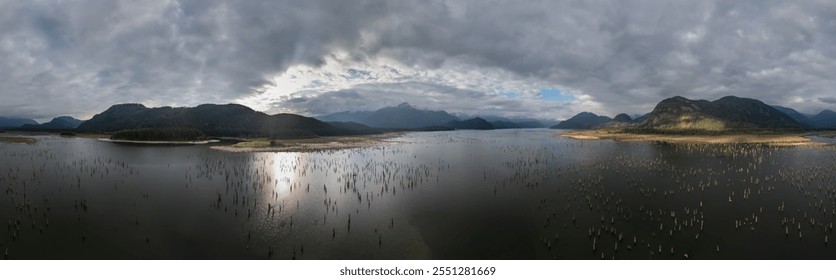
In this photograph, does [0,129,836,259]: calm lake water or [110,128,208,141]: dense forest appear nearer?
[0,129,836,259]: calm lake water

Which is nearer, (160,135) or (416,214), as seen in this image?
(416,214)

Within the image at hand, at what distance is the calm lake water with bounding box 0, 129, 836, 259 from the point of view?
28.9 metres

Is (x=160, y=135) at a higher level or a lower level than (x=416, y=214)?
higher

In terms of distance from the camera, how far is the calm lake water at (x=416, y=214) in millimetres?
28906

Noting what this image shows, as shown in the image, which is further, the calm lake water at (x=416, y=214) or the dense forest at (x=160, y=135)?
the dense forest at (x=160, y=135)

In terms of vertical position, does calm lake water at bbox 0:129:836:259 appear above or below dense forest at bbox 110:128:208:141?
below

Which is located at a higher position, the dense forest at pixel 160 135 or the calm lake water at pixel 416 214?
the dense forest at pixel 160 135

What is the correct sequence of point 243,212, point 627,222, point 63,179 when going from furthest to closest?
point 63,179 → point 243,212 → point 627,222

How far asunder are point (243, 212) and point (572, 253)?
3209 centimetres

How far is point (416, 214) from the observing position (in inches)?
1545

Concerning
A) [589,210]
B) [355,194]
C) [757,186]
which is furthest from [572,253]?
[757,186]

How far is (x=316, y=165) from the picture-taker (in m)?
82.3

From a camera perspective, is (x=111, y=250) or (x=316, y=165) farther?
(x=316, y=165)

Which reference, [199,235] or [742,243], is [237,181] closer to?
[199,235]
